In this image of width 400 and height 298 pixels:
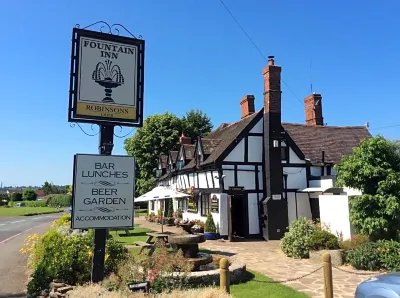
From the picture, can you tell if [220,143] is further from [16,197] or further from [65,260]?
[16,197]

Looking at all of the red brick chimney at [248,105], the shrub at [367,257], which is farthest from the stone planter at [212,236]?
the red brick chimney at [248,105]

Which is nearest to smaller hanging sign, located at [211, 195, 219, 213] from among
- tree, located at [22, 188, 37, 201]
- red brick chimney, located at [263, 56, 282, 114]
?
red brick chimney, located at [263, 56, 282, 114]

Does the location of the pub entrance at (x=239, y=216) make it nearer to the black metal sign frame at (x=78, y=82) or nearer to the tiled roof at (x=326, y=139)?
the tiled roof at (x=326, y=139)

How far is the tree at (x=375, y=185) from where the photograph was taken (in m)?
10.9

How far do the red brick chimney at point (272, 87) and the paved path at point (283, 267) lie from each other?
7.37 m

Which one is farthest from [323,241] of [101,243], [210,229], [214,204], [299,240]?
[101,243]

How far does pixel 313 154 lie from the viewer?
22.5 m

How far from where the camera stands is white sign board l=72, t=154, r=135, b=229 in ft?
24.1

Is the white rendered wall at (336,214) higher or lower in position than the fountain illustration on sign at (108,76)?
lower

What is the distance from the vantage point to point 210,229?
63.9 feet

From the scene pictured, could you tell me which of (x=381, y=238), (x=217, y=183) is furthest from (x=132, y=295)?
(x=217, y=183)

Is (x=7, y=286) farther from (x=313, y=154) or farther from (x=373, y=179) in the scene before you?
(x=313, y=154)

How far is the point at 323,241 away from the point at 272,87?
943 cm

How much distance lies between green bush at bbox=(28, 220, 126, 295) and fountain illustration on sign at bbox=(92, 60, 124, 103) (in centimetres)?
395
